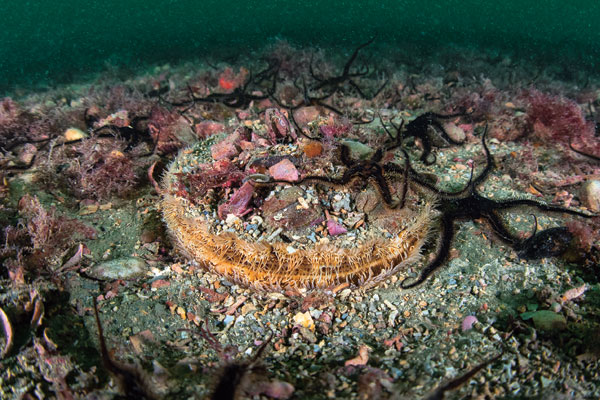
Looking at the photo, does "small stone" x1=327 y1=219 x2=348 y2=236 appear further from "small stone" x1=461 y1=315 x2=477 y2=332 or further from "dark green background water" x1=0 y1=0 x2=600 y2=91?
"dark green background water" x1=0 y1=0 x2=600 y2=91

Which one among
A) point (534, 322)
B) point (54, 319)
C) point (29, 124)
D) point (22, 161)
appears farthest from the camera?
point (29, 124)

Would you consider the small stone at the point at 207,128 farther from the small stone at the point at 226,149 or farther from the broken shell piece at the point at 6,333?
the broken shell piece at the point at 6,333

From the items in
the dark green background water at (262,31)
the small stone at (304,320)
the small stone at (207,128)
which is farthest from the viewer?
the dark green background water at (262,31)

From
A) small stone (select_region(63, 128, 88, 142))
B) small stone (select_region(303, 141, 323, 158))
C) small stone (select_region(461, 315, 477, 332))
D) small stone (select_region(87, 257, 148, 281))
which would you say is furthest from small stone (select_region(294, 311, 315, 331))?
small stone (select_region(63, 128, 88, 142))

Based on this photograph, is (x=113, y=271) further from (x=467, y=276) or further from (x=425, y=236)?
(x=467, y=276)

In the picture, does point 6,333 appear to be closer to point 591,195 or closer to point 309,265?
point 309,265

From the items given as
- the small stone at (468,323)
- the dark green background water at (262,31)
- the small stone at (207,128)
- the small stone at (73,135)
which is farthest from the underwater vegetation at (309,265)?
the dark green background water at (262,31)

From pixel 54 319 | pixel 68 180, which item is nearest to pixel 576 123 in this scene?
pixel 54 319
